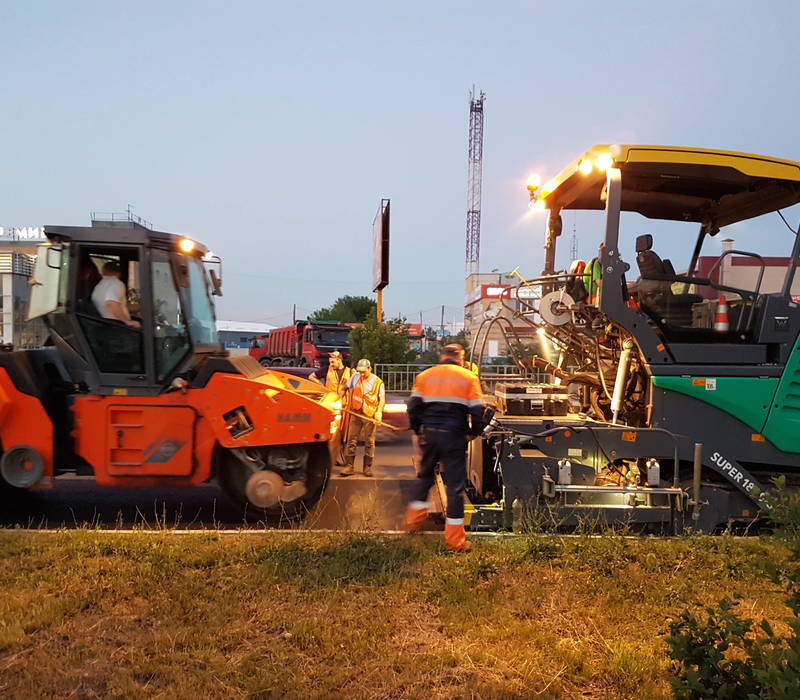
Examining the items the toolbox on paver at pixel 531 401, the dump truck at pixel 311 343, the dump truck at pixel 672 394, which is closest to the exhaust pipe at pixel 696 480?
the dump truck at pixel 672 394

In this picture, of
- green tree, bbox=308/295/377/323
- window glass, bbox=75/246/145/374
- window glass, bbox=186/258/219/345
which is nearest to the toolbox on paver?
window glass, bbox=186/258/219/345

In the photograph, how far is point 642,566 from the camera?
4727mm

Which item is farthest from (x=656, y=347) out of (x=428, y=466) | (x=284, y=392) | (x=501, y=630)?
(x=284, y=392)

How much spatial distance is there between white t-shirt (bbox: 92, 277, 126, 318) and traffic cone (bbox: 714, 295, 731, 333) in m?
5.73

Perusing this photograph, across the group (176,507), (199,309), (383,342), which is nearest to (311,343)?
(383,342)

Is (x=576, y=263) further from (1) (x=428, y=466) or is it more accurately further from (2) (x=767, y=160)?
(1) (x=428, y=466)

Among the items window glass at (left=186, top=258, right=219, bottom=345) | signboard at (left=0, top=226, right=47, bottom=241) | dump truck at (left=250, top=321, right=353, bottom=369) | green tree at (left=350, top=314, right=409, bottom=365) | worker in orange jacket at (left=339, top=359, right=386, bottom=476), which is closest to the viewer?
window glass at (left=186, top=258, right=219, bottom=345)

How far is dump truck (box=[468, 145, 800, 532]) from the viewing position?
18.2 feet

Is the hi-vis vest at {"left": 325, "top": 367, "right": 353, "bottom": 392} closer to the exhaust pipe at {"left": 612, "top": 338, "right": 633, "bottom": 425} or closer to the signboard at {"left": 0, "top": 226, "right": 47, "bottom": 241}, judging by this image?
the exhaust pipe at {"left": 612, "top": 338, "right": 633, "bottom": 425}

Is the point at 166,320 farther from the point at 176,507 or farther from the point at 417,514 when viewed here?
the point at 417,514

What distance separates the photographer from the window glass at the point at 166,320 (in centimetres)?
639

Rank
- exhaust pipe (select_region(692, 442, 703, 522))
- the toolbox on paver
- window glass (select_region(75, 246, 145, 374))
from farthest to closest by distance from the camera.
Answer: window glass (select_region(75, 246, 145, 374)) < the toolbox on paver < exhaust pipe (select_region(692, 442, 703, 522))

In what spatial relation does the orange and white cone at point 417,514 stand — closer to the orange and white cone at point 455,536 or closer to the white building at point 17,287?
the orange and white cone at point 455,536

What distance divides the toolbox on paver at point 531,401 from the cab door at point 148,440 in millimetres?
3084
